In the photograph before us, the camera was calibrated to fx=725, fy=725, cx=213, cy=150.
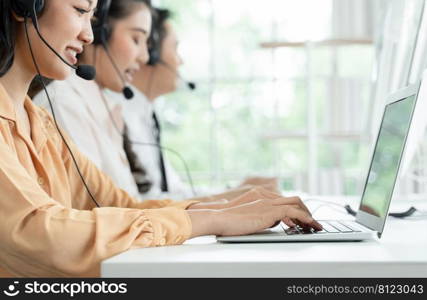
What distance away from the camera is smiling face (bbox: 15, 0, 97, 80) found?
134cm

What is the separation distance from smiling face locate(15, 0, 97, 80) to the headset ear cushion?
0.03 m

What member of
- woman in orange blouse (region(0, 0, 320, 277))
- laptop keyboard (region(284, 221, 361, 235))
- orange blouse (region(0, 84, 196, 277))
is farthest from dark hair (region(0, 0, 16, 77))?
laptop keyboard (region(284, 221, 361, 235))

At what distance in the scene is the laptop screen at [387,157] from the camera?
1206mm

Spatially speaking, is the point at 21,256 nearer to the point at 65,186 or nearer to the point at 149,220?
the point at 149,220

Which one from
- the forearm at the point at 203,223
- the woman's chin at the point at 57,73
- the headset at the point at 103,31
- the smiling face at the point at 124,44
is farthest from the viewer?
the smiling face at the point at 124,44

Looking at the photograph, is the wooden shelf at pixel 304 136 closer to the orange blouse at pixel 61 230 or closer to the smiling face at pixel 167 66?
the smiling face at pixel 167 66

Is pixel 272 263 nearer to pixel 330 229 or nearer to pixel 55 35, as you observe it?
pixel 330 229

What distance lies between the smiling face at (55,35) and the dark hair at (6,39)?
0.04m

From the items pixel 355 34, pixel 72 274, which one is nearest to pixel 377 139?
pixel 72 274

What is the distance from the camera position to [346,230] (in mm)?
1152

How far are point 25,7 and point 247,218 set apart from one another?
542 mm

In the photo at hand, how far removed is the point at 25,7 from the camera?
1.28 meters

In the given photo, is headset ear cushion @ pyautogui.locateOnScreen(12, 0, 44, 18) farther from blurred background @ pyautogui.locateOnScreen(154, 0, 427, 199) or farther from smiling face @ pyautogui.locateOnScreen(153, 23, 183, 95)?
blurred background @ pyautogui.locateOnScreen(154, 0, 427, 199)

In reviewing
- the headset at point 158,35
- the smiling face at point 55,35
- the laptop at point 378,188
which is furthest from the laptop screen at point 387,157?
the headset at point 158,35
